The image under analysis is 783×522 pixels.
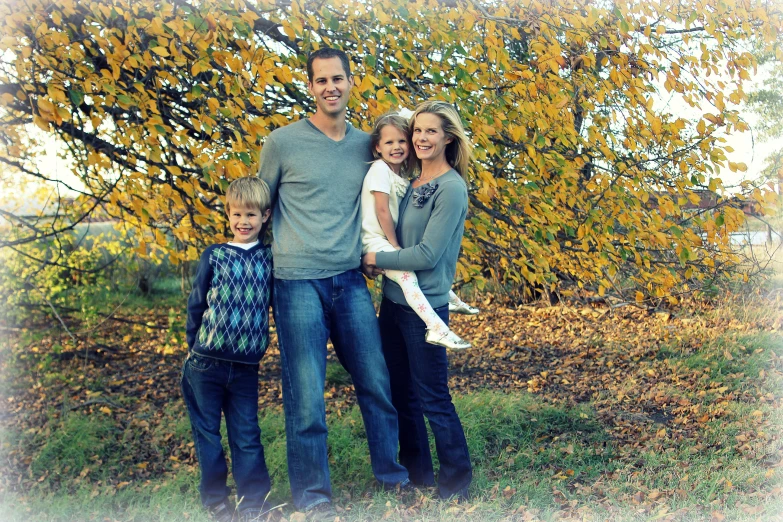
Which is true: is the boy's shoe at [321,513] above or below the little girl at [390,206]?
below

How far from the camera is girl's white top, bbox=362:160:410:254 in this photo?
292 centimetres

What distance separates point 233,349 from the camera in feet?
9.64

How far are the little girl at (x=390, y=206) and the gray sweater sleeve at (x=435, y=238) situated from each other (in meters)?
0.06

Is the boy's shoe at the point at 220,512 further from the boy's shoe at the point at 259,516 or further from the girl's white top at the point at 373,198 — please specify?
the girl's white top at the point at 373,198

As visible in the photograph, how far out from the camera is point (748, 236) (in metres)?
7.40

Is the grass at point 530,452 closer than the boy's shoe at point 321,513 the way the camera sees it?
No

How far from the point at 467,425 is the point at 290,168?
2.35 metres

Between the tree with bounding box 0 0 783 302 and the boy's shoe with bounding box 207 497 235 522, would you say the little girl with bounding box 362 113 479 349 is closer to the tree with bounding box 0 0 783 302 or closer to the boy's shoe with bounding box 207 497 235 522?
the tree with bounding box 0 0 783 302

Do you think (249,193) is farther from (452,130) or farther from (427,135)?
(452,130)

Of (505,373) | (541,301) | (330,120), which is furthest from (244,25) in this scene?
(541,301)

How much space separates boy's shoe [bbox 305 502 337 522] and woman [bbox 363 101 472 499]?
53 cm

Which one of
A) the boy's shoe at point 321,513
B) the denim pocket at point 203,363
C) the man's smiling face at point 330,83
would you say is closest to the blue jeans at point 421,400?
the boy's shoe at point 321,513

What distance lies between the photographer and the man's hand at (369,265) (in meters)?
2.96

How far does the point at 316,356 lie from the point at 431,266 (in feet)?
1.93
